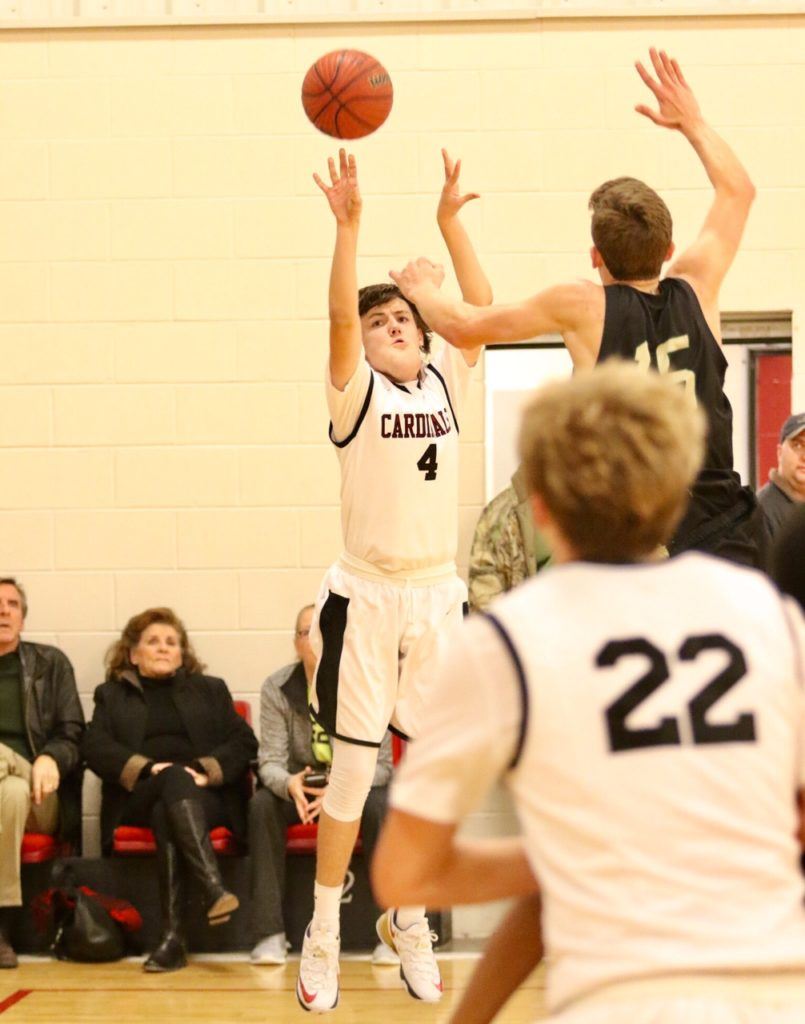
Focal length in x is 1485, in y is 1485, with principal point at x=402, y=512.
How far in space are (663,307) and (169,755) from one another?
3.87 m

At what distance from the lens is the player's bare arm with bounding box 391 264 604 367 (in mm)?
3848

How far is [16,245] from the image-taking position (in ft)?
25.0

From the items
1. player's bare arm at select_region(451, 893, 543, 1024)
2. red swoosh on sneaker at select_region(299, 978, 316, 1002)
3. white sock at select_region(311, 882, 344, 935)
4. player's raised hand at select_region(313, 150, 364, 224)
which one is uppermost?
player's raised hand at select_region(313, 150, 364, 224)

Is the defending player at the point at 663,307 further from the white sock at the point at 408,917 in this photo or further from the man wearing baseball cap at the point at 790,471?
the man wearing baseball cap at the point at 790,471

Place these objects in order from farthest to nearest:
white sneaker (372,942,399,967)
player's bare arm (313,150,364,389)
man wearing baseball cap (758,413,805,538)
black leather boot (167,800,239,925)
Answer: man wearing baseball cap (758,413,805,538) → white sneaker (372,942,399,967) → black leather boot (167,800,239,925) → player's bare arm (313,150,364,389)

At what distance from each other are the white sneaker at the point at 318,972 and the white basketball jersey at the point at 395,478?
49.3 inches

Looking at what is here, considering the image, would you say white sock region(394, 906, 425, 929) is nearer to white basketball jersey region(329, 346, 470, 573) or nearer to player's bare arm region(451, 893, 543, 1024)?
white basketball jersey region(329, 346, 470, 573)

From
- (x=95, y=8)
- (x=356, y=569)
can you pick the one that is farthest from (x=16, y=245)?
(x=356, y=569)

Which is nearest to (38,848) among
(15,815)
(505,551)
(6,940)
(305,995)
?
(15,815)

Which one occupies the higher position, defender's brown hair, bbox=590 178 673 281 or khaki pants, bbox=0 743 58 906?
defender's brown hair, bbox=590 178 673 281

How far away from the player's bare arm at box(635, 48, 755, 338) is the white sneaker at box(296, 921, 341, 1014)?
2.38 metres

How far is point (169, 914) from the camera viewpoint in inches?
259

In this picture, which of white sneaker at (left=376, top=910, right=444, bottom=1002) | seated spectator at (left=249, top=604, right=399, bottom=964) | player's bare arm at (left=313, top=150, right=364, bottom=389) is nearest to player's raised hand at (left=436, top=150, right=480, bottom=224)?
player's bare arm at (left=313, top=150, right=364, bottom=389)

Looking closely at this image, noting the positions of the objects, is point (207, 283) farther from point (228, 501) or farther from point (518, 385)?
point (518, 385)
